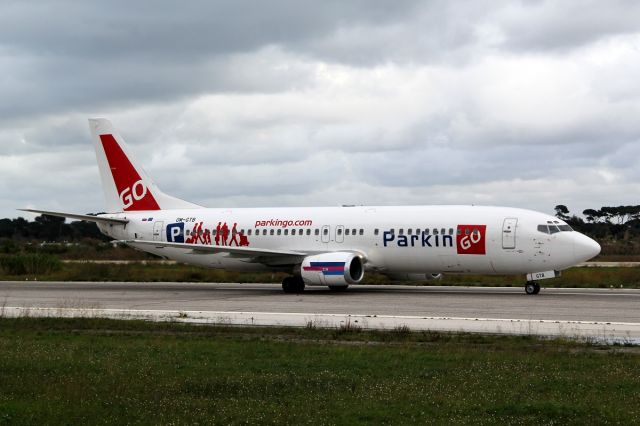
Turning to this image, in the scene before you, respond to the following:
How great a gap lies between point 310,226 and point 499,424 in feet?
93.7

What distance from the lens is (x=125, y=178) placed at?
44125 millimetres

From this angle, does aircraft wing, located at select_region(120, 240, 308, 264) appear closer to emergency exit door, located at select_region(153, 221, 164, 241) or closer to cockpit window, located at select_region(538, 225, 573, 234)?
emergency exit door, located at select_region(153, 221, 164, 241)

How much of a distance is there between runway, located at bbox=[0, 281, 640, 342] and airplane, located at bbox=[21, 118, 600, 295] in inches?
40.7

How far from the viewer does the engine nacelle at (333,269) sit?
35.2 m

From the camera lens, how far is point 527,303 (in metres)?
28.6

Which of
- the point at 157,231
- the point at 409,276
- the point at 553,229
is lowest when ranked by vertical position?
the point at 409,276

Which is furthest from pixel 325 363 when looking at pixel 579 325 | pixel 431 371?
pixel 579 325

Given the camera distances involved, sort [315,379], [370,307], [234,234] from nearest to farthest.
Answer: [315,379] < [370,307] < [234,234]

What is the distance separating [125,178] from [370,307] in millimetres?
20202

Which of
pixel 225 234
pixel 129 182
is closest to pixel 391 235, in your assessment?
pixel 225 234

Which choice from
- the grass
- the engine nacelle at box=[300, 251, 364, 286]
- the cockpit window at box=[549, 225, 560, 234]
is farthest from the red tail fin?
the grass

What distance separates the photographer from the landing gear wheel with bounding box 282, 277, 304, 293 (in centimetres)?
3728

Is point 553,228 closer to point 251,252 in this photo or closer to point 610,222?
point 251,252

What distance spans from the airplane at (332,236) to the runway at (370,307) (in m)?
1.03
